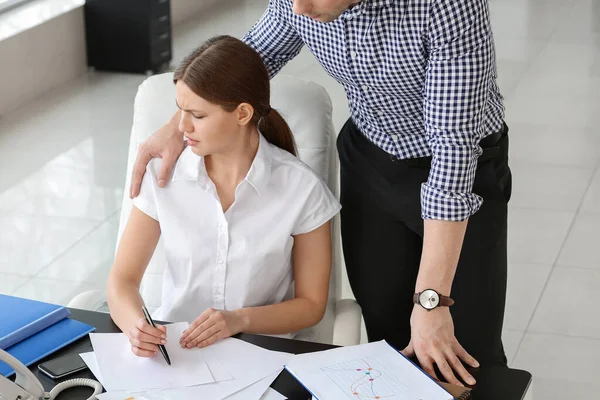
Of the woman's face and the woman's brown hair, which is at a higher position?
the woman's brown hair

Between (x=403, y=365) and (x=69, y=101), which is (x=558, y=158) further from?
(x=403, y=365)

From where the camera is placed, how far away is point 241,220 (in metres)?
2.06

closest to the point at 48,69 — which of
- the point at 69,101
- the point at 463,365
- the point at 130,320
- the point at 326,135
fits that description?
the point at 69,101

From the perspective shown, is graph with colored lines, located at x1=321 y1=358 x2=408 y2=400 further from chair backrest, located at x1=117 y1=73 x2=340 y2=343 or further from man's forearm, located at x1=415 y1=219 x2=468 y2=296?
chair backrest, located at x1=117 y1=73 x2=340 y2=343

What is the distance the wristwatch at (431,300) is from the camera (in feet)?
5.67

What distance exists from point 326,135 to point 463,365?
815 mm

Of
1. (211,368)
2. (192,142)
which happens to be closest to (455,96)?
(192,142)

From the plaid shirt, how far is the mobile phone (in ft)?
2.27

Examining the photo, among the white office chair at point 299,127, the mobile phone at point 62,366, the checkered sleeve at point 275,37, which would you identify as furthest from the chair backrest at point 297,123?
the mobile phone at point 62,366

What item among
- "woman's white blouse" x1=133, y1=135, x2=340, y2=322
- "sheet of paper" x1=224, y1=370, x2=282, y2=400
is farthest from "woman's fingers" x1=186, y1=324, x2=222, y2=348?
"woman's white blouse" x1=133, y1=135, x2=340, y2=322

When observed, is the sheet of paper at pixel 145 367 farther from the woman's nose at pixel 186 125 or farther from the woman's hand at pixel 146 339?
the woman's nose at pixel 186 125

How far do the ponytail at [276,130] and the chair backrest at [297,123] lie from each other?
0.50 feet

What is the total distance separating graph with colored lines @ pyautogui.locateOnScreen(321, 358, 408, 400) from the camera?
5.04 ft

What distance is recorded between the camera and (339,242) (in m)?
2.33
